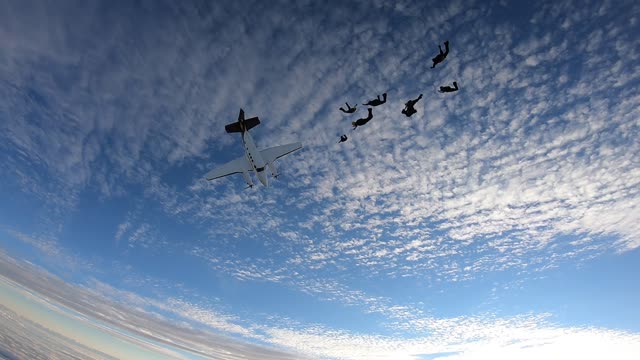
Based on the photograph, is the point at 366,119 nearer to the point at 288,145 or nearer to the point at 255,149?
the point at 255,149

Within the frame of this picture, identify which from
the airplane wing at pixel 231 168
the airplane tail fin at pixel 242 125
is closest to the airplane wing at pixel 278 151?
the airplane wing at pixel 231 168

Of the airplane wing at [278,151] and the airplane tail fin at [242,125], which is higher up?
the airplane wing at [278,151]

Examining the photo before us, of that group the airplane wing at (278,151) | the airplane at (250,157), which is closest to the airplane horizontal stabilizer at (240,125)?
the airplane at (250,157)

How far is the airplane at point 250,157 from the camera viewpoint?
52.7 m

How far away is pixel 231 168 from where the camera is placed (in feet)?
212

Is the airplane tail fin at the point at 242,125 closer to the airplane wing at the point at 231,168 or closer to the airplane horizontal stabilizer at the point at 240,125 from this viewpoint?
Answer: the airplane horizontal stabilizer at the point at 240,125

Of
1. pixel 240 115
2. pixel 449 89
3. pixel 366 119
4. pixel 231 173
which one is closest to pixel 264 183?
pixel 231 173

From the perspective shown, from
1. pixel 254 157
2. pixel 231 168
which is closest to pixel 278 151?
pixel 254 157

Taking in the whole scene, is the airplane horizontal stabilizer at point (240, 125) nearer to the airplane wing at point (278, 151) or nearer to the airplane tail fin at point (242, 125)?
the airplane tail fin at point (242, 125)

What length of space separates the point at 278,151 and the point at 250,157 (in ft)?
23.4

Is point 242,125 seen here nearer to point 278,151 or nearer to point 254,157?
point 254,157

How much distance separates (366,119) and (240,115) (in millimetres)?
29299

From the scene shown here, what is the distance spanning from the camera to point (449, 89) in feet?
78.4

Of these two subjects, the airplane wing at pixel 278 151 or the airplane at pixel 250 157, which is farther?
the airplane wing at pixel 278 151
